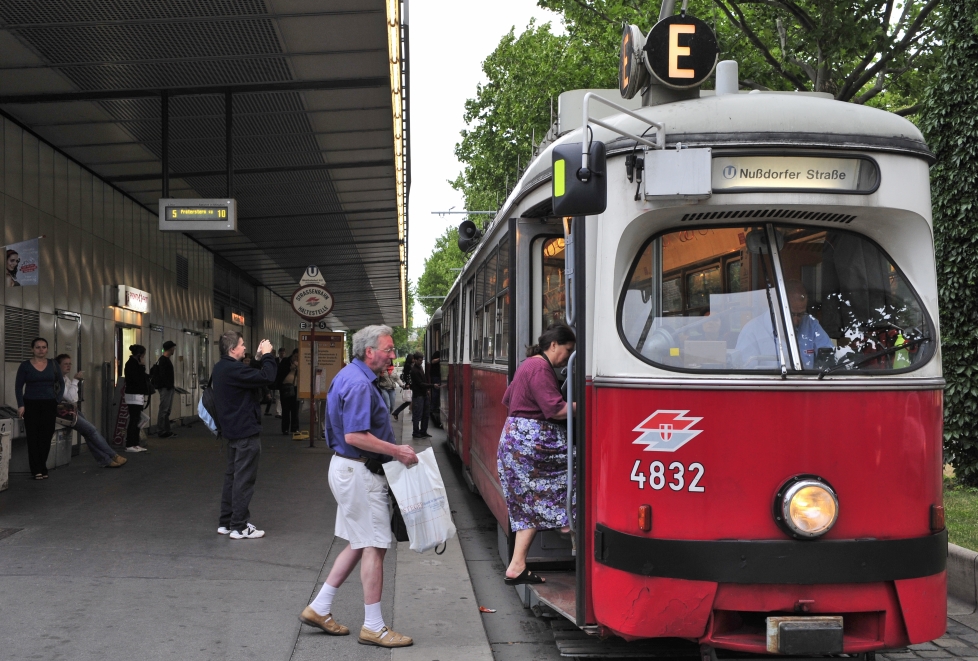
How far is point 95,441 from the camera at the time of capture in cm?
1307

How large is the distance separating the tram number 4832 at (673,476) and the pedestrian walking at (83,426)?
10.2m

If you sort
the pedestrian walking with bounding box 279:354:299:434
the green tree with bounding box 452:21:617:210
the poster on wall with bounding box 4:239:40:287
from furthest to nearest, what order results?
the green tree with bounding box 452:21:617:210 < the pedestrian walking with bounding box 279:354:299:434 < the poster on wall with bounding box 4:239:40:287

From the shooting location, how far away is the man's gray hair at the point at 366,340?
223 inches

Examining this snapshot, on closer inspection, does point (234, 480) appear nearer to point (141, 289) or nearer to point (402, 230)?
point (141, 289)

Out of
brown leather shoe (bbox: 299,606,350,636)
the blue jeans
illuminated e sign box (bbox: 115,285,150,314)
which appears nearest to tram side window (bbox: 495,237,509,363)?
brown leather shoe (bbox: 299,606,350,636)

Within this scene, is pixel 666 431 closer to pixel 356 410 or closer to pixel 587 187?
pixel 587 187

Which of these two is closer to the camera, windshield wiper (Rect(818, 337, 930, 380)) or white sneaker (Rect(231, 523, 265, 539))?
windshield wiper (Rect(818, 337, 930, 380))

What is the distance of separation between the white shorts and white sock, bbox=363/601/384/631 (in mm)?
351

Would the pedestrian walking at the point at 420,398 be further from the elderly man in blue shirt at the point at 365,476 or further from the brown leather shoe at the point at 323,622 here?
the elderly man in blue shirt at the point at 365,476

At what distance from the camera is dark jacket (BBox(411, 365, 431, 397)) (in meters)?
18.5

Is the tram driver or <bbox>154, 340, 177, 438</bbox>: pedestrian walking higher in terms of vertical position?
the tram driver

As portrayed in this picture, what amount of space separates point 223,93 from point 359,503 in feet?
30.0

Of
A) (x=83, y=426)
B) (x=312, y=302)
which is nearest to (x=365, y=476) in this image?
(x=83, y=426)

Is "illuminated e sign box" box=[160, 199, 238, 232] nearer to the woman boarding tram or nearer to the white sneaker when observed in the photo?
the white sneaker
